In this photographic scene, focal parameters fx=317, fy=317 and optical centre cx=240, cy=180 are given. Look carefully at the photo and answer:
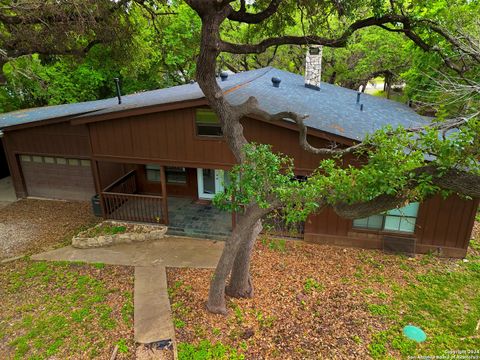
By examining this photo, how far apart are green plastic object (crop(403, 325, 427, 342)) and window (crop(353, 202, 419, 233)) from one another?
357cm

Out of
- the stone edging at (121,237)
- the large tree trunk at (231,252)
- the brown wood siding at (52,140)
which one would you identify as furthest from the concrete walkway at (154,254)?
the brown wood siding at (52,140)

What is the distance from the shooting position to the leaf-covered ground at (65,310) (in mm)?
6578

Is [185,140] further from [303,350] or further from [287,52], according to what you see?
[287,52]

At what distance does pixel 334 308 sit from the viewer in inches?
303

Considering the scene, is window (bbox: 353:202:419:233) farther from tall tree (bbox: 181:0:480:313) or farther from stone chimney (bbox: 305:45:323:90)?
stone chimney (bbox: 305:45:323:90)

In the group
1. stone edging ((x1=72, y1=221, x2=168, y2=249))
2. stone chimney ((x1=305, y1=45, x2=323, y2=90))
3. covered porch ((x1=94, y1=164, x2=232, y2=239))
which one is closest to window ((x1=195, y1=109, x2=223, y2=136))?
covered porch ((x1=94, y1=164, x2=232, y2=239))

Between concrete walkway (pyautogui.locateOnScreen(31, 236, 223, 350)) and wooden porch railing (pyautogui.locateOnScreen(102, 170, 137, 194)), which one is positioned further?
wooden porch railing (pyautogui.locateOnScreen(102, 170, 137, 194))

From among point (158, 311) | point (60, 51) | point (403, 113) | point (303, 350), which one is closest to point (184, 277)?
point (158, 311)

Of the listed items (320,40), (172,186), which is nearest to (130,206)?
(172,186)

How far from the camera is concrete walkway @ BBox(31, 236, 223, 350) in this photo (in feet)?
23.3

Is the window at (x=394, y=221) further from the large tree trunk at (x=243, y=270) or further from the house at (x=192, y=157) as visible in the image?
the large tree trunk at (x=243, y=270)

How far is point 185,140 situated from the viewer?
10.6m

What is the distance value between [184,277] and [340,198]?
526cm

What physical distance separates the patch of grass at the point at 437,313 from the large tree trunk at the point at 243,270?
3.01 meters
